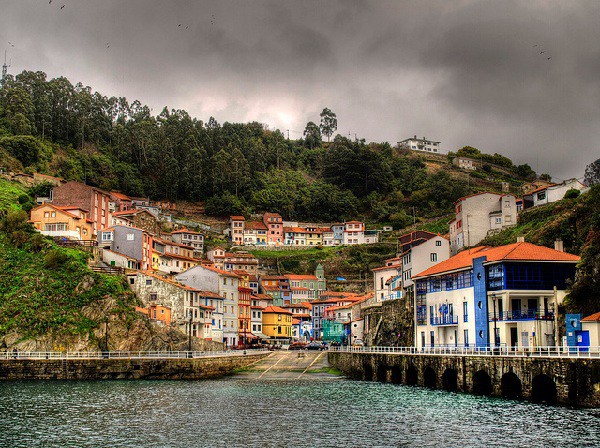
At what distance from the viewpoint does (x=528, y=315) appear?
60.8 meters

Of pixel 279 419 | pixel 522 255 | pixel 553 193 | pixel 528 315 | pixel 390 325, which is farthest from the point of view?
pixel 553 193

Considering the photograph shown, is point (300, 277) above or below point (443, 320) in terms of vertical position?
above

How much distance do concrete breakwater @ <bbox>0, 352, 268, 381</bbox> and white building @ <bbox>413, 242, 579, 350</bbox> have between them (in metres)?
28.4

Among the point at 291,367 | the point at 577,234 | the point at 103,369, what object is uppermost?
the point at 577,234

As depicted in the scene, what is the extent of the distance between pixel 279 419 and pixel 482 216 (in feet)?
219

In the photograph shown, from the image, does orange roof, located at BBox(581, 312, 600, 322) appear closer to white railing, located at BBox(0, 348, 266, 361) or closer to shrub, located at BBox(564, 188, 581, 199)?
white railing, located at BBox(0, 348, 266, 361)

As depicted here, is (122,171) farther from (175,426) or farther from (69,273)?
(175,426)

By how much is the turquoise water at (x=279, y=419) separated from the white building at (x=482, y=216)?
4483 cm

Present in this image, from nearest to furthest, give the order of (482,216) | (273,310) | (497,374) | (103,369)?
(497,374), (103,369), (482,216), (273,310)

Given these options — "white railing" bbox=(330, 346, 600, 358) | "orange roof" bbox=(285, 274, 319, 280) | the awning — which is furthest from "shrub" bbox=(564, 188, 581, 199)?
"orange roof" bbox=(285, 274, 319, 280)

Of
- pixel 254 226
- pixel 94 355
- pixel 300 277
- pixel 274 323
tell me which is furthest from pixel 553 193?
pixel 94 355

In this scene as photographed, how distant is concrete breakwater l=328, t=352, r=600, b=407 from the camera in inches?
1772

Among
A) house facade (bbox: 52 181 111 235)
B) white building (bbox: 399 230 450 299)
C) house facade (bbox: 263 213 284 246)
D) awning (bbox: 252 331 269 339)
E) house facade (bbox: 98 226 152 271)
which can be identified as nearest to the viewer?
white building (bbox: 399 230 450 299)

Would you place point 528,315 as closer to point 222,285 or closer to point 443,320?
point 443,320
